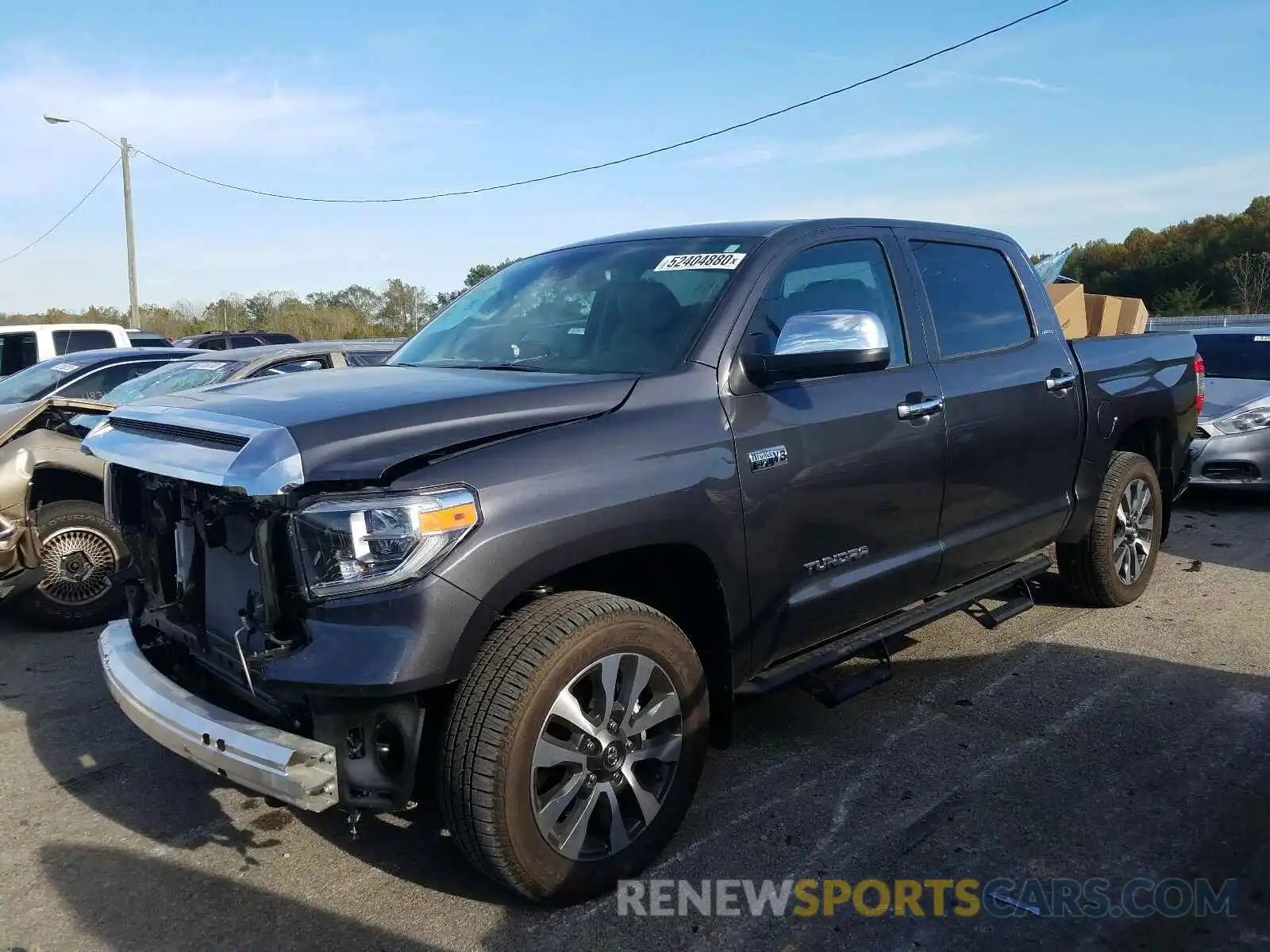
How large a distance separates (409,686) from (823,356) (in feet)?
5.27

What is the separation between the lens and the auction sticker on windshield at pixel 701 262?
11.3ft

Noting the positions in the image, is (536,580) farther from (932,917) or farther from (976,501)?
(976,501)

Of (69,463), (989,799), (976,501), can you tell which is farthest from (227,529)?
(69,463)

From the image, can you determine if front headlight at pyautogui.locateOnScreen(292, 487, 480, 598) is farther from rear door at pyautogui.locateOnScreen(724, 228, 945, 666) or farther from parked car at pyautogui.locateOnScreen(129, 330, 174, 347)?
parked car at pyautogui.locateOnScreen(129, 330, 174, 347)

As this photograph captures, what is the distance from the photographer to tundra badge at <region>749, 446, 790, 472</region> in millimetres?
3084

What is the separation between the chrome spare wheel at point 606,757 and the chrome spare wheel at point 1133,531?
330cm

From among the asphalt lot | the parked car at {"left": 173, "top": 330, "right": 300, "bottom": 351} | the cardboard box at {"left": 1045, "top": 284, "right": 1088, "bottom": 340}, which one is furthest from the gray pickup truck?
the parked car at {"left": 173, "top": 330, "right": 300, "bottom": 351}

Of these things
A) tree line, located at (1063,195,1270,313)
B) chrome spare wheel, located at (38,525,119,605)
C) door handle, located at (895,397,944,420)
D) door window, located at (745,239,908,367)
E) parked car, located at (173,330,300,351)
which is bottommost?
chrome spare wheel, located at (38,525,119,605)

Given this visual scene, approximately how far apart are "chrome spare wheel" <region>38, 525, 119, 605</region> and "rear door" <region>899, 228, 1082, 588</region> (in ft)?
15.3

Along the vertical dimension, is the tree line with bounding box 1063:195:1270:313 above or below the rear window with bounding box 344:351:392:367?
above

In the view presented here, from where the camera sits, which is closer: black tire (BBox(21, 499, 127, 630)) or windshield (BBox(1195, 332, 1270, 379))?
black tire (BBox(21, 499, 127, 630))

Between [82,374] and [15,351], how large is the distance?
6.70 meters

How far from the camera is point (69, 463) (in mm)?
5555

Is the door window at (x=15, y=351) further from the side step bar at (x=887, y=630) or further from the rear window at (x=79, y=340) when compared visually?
the side step bar at (x=887, y=630)
